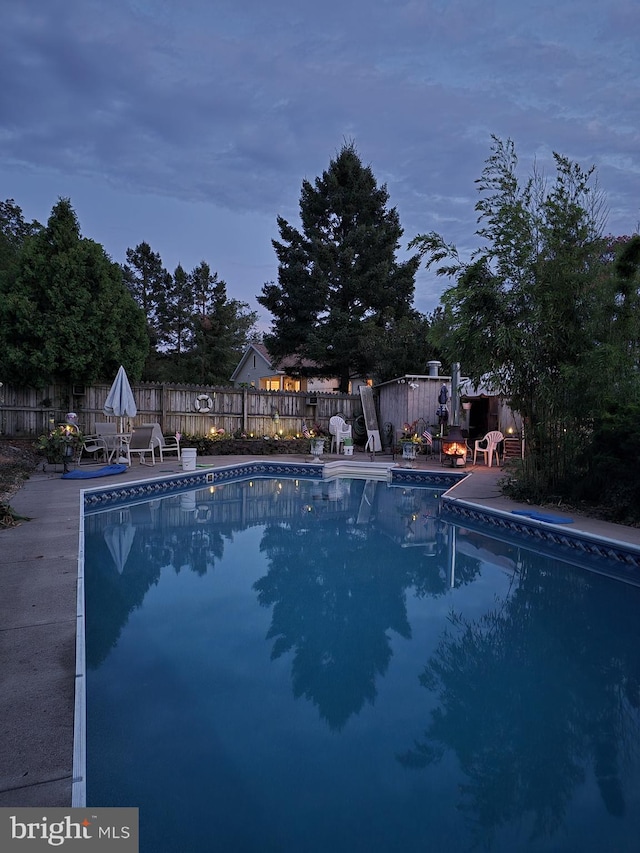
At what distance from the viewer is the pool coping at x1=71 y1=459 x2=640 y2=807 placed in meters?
2.42

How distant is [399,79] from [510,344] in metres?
8.50

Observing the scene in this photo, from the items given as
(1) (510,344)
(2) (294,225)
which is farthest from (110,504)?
(2) (294,225)

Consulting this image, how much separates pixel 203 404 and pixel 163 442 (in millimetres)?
2426

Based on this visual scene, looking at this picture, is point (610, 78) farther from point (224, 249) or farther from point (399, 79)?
point (224, 249)

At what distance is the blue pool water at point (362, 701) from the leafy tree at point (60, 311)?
24.5 feet

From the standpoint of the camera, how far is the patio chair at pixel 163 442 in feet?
37.3

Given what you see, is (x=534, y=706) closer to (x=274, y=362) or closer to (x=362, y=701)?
(x=362, y=701)

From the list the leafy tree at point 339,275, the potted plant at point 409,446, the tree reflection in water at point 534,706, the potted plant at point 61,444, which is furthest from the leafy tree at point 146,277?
the tree reflection in water at point 534,706

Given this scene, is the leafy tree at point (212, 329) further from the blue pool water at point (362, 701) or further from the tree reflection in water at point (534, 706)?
the tree reflection in water at point (534, 706)

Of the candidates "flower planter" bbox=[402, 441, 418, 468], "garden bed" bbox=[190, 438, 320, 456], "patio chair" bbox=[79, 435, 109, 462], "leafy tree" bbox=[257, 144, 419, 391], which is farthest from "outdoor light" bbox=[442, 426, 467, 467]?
"patio chair" bbox=[79, 435, 109, 462]

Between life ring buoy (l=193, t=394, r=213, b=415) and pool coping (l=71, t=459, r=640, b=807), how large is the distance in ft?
9.63

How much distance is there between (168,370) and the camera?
25.1m

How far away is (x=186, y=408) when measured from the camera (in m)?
13.7

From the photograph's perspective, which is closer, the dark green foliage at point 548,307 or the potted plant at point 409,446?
the dark green foliage at point 548,307
